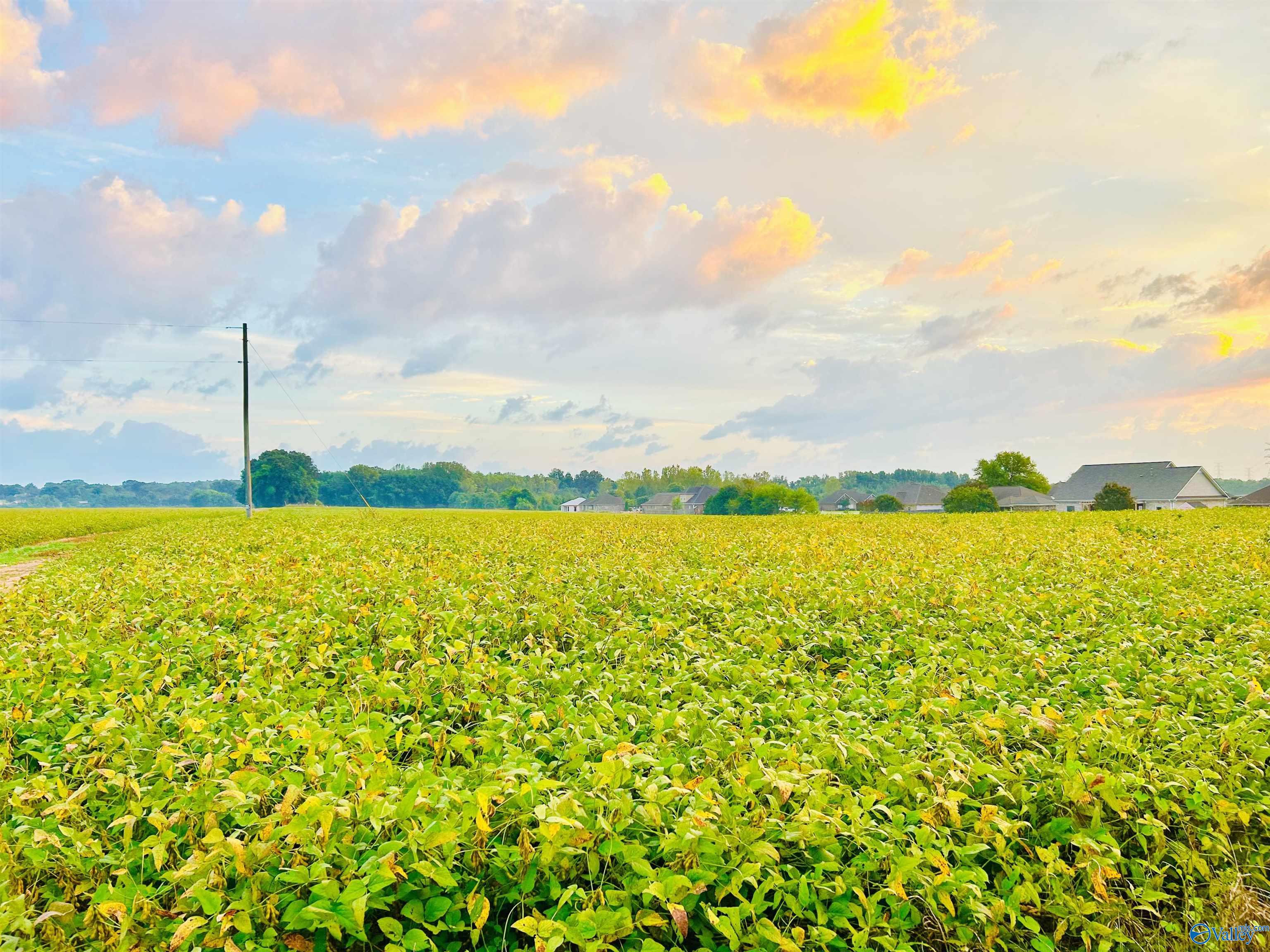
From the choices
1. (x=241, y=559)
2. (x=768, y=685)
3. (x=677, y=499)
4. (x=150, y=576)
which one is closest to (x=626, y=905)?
(x=768, y=685)

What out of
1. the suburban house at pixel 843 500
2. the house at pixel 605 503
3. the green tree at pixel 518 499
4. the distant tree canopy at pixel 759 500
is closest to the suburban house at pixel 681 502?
the house at pixel 605 503

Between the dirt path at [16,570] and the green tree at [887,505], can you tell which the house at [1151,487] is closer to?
the green tree at [887,505]

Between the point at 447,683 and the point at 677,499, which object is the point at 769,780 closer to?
the point at 447,683

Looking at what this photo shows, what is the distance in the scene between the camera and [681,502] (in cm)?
11762

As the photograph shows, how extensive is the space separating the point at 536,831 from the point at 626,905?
15.1 inches

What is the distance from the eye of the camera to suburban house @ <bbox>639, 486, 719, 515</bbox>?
113812mm

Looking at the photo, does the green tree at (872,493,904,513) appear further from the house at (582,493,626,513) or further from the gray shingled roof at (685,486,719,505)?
the house at (582,493,626,513)

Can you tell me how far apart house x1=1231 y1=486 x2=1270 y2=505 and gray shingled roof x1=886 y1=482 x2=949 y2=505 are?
2882 centimetres

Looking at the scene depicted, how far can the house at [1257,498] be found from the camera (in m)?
71.4

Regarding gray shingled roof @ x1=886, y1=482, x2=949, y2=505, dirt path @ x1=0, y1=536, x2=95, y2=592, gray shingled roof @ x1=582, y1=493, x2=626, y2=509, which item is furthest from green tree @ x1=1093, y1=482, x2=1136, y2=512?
gray shingled roof @ x1=582, y1=493, x2=626, y2=509

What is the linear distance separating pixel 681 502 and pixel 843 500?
26.0 m

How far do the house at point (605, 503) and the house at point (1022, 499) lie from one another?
2296 inches

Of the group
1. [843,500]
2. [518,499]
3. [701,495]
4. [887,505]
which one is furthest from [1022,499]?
[518,499]

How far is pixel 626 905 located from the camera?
2.28 meters
